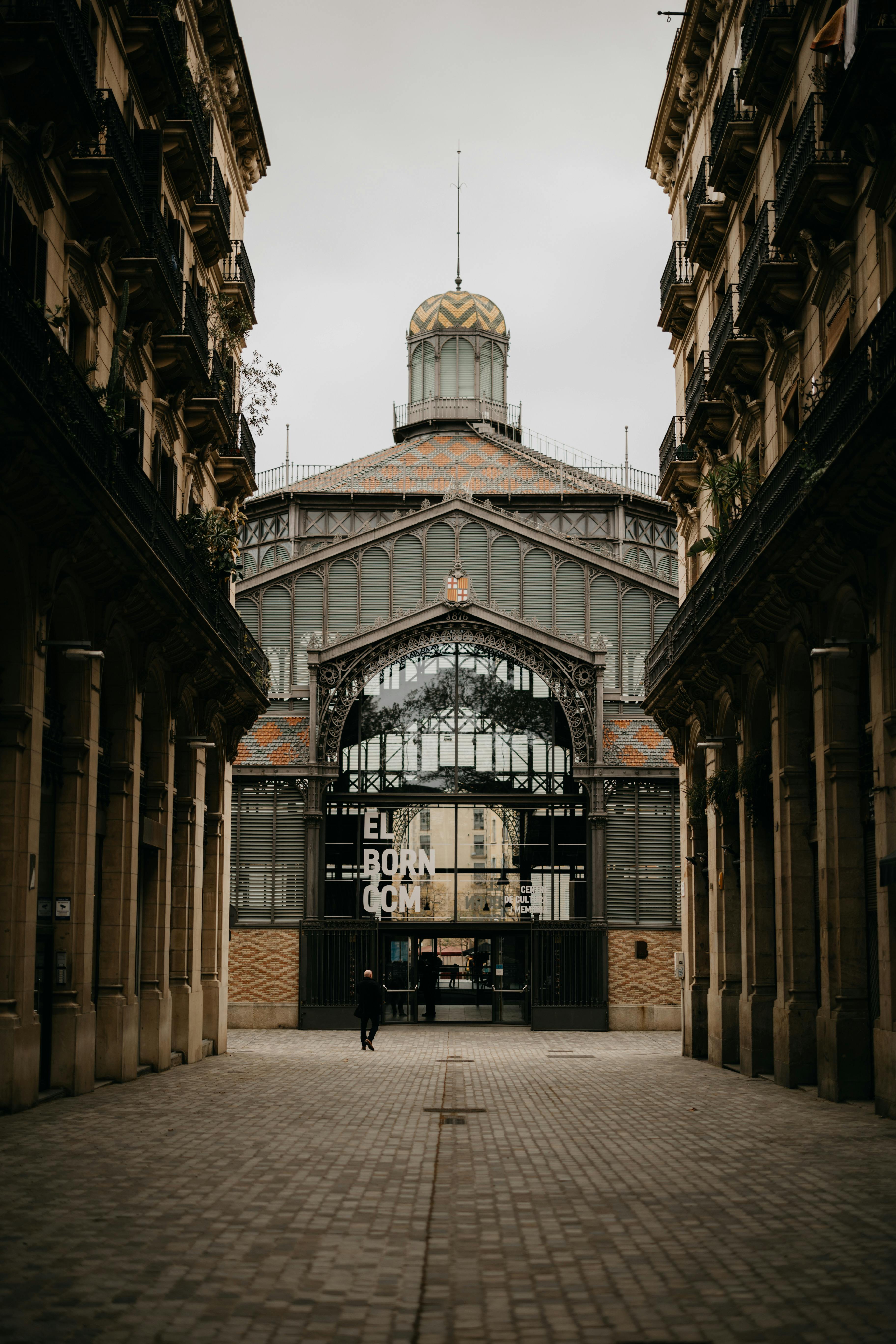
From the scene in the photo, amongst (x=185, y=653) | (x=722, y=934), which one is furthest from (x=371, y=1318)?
(x=722, y=934)

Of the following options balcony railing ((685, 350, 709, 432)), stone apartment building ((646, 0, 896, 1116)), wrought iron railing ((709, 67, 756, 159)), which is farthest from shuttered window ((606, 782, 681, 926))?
wrought iron railing ((709, 67, 756, 159))

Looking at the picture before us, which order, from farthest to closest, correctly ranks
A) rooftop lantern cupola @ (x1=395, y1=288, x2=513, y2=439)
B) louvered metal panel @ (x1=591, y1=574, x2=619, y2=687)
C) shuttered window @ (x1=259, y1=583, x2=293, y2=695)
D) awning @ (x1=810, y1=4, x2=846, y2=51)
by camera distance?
rooftop lantern cupola @ (x1=395, y1=288, x2=513, y2=439)
louvered metal panel @ (x1=591, y1=574, x2=619, y2=687)
shuttered window @ (x1=259, y1=583, x2=293, y2=695)
awning @ (x1=810, y1=4, x2=846, y2=51)

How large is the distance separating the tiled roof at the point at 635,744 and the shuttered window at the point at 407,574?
21.6 feet

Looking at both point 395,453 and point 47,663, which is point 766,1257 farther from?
→ point 395,453

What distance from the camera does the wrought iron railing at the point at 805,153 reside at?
20.4 meters

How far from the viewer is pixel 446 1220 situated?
11625 millimetres

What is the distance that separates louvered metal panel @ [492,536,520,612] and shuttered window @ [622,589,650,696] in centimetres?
313

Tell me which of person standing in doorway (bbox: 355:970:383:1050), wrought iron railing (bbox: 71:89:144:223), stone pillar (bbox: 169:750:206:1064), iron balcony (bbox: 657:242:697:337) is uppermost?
iron balcony (bbox: 657:242:697:337)

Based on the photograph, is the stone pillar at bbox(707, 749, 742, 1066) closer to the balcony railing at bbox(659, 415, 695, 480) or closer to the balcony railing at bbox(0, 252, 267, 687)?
the balcony railing at bbox(659, 415, 695, 480)

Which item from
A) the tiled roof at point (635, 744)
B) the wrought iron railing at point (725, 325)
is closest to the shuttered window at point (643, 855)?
the tiled roof at point (635, 744)

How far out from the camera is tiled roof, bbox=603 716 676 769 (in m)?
44.0

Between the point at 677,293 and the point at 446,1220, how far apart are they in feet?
84.1

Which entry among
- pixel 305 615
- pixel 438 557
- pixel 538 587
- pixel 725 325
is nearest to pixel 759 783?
pixel 725 325

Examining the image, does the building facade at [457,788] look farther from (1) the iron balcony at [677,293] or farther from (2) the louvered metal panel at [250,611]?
(1) the iron balcony at [677,293]
